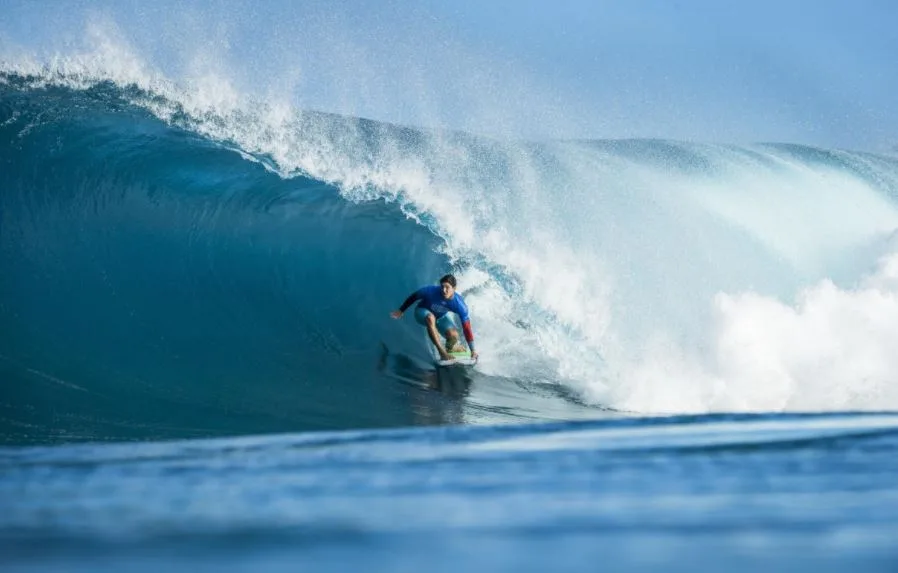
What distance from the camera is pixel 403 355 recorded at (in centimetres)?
783

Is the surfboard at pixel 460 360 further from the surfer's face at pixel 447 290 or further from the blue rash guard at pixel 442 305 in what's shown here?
the surfer's face at pixel 447 290

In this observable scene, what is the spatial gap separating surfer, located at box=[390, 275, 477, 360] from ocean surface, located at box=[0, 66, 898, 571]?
0.94ft

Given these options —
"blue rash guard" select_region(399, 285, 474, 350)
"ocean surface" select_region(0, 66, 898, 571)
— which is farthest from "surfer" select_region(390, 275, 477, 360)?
"ocean surface" select_region(0, 66, 898, 571)

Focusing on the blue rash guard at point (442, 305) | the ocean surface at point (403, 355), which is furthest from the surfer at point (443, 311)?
the ocean surface at point (403, 355)

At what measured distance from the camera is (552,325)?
9.52m

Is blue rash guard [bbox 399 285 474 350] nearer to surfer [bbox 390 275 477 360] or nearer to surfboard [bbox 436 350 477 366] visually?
surfer [bbox 390 275 477 360]

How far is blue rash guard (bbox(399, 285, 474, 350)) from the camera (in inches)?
297

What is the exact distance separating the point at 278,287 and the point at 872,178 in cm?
2106

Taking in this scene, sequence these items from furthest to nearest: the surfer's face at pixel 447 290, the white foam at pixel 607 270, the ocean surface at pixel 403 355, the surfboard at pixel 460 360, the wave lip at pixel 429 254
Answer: the white foam at pixel 607 270 → the wave lip at pixel 429 254 → the surfboard at pixel 460 360 → the surfer's face at pixel 447 290 → the ocean surface at pixel 403 355

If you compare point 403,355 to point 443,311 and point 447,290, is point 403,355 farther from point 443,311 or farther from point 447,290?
point 447,290

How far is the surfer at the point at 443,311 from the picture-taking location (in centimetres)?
754

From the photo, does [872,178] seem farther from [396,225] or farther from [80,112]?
[80,112]

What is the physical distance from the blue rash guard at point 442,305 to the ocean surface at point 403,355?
445 millimetres

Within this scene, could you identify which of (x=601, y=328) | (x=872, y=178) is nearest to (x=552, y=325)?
(x=601, y=328)
